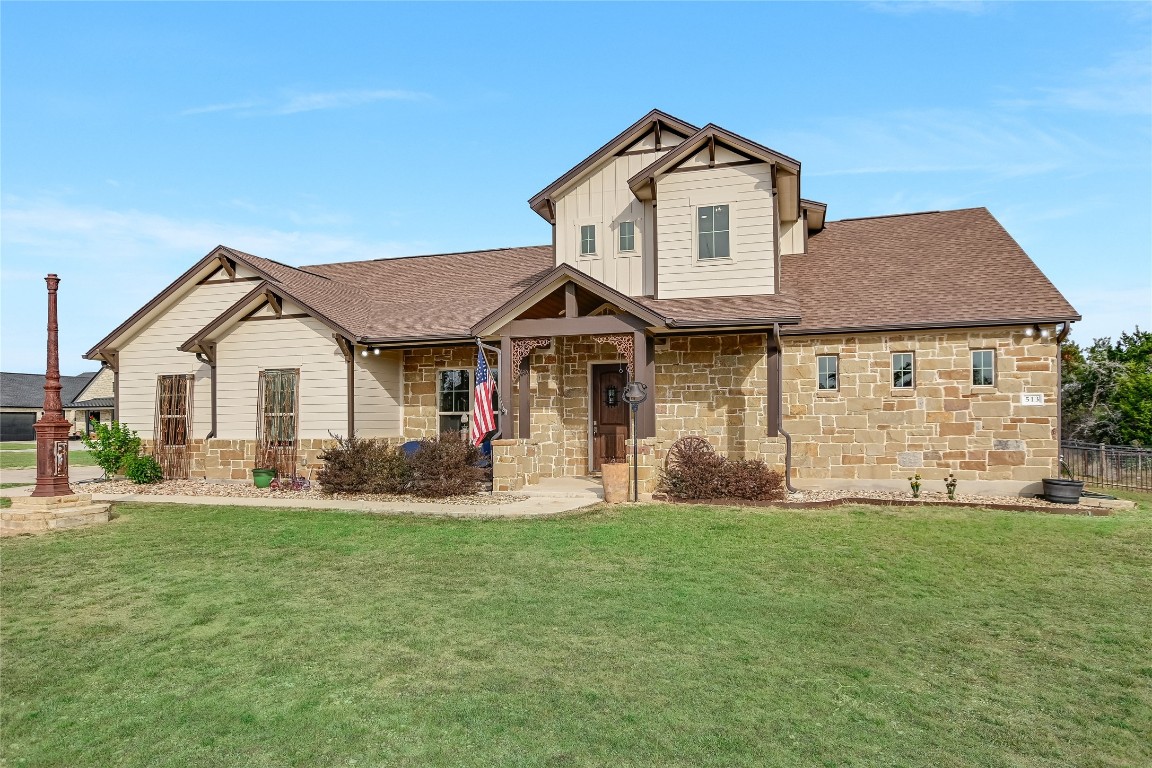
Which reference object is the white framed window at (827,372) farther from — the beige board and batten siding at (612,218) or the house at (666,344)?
the beige board and batten siding at (612,218)

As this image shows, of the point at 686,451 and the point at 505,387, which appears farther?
the point at 505,387

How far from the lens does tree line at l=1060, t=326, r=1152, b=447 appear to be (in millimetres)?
18250

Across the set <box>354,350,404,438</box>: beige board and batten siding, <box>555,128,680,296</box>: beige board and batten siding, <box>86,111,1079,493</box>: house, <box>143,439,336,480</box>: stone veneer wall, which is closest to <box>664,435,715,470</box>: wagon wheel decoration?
<box>86,111,1079,493</box>: house

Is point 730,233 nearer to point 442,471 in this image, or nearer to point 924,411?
point 924,411

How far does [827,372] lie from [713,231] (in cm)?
369

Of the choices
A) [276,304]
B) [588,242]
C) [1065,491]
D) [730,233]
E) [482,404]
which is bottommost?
[1065,491]

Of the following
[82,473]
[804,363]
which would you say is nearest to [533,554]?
[804,363]

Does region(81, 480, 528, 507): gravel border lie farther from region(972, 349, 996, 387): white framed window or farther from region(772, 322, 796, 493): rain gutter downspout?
region(972, 349, 996, 387): white framed window

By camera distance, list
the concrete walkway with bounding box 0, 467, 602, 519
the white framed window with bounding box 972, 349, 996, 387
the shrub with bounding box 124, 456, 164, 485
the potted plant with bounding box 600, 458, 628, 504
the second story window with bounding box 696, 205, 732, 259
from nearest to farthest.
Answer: the concrete walkway with bounding box 0, 467, 602, 519 → the potted plant with bounding box 600, 458, 628, 504 → the white framed window with bounding box 972, 349, 996, 387 → the second story window with bounding box 696, 205, 732, 259 → the shrub with bounding box 124, 456, 164, 485

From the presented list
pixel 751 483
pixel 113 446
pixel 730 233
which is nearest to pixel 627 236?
pixel 730 233

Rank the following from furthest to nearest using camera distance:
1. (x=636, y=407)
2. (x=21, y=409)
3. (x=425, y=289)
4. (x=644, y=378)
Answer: (x=21, y=409) < (x=425, y=289) < (x=644, y=378) < (x=636, y=407)

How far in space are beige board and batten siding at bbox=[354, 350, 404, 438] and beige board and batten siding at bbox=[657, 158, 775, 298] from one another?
6.28 meters

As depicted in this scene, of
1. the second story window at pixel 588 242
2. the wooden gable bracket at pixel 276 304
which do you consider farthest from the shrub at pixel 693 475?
the wooden gable bracket at pixel 276 304

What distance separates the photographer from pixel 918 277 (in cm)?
1494
